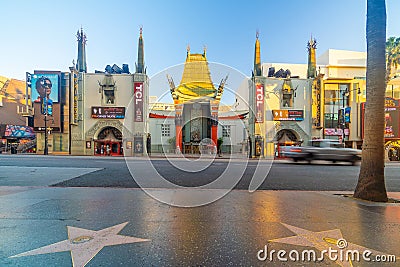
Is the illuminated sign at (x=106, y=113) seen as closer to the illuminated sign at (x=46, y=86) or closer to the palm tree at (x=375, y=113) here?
the illuminated sign at (x=46, y=86)

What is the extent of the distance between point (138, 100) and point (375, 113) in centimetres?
2928

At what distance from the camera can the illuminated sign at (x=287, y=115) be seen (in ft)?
108

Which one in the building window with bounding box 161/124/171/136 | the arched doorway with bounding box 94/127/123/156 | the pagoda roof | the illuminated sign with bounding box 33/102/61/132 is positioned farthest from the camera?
the building window with bounding box 161/124/171/136

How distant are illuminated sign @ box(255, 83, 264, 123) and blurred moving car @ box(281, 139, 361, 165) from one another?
1322cm

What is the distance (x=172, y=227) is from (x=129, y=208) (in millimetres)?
1561

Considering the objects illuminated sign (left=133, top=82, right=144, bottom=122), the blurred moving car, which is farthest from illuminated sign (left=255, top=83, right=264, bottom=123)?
illuminated sign (left=133, top=82, right=144, bottom=122)

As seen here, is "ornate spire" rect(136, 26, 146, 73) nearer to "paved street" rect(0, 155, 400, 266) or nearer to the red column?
the red column

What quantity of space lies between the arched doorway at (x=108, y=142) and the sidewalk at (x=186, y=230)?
2765cm

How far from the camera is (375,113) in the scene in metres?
6.54

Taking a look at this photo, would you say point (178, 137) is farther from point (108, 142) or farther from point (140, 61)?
point (140, 61)

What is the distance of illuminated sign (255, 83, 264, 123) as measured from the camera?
3241 centimetres

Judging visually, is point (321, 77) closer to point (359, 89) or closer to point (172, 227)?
point (359, 89)

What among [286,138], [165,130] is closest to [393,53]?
[286,138]

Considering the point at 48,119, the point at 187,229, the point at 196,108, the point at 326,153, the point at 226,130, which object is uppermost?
the point at 196,108
